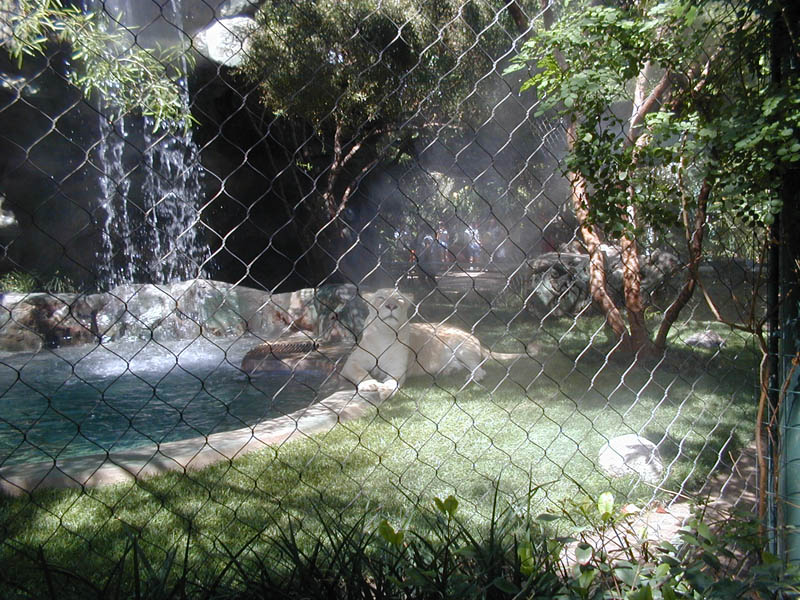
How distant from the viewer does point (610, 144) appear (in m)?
2.36

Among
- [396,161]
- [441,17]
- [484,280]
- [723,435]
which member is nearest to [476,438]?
[723,435]

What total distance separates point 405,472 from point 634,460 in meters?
1.10

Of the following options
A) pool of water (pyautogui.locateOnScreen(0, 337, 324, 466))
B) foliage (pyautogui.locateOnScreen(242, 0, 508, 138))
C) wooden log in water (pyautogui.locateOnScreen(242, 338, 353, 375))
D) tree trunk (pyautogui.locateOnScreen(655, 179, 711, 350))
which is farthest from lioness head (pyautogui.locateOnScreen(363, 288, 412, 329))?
foliage (pyautogui.locateOnScreen(242, 0, 508, 138))

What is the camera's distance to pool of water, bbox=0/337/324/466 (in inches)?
166

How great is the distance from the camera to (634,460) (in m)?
3.17

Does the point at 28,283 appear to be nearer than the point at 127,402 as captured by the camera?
No

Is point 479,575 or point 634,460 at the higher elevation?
point 479,575

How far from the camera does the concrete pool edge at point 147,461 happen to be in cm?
309

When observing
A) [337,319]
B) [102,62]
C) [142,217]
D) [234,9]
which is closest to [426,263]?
[142,217]

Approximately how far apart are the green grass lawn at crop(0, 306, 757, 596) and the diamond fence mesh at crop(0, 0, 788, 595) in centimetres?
2

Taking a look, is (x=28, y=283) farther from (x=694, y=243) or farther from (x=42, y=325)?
(x=694, y=243)

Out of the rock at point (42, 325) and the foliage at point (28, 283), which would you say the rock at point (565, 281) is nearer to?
the rock at point (42, 325)

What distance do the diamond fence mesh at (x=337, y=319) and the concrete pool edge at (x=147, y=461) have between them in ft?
0.06

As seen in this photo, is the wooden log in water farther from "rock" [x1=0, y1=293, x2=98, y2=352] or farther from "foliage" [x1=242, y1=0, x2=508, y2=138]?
"foliage" [x1=242, y1=0, x2=508, y2=138]
